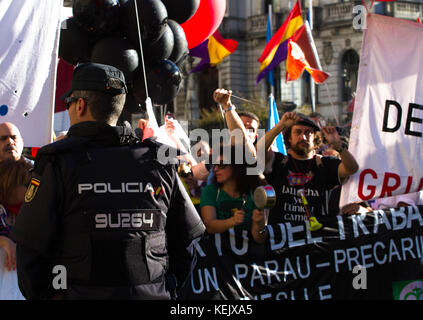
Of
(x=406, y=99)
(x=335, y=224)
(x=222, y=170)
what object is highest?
(x=406, y=99)

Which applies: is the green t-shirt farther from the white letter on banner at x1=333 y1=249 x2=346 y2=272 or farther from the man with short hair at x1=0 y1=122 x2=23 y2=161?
the man with short hair at x1=0 y1=122 x2=23 y2=161

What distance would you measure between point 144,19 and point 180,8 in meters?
0.66

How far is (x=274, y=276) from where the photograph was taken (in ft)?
17.7

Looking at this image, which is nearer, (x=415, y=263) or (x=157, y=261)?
(x=157, y=261)

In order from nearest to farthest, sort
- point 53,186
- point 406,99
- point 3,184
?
point 53,186, point 3,184, point 406,99

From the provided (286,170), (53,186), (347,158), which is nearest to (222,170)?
(286,170)

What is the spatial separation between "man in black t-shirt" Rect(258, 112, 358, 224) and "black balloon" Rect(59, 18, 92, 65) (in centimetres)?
174

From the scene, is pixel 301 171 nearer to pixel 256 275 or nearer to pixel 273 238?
pixel 273 238

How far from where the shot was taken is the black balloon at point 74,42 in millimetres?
6035

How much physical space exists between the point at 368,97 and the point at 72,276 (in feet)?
11.4

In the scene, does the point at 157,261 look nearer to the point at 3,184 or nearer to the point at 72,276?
the point at 72,276

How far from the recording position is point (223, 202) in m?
5.19

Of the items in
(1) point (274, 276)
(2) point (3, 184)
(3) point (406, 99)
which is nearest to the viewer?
(2) point (3, 184)

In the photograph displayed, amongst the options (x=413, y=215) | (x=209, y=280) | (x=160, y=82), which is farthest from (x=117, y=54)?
(x=413, y=215)
